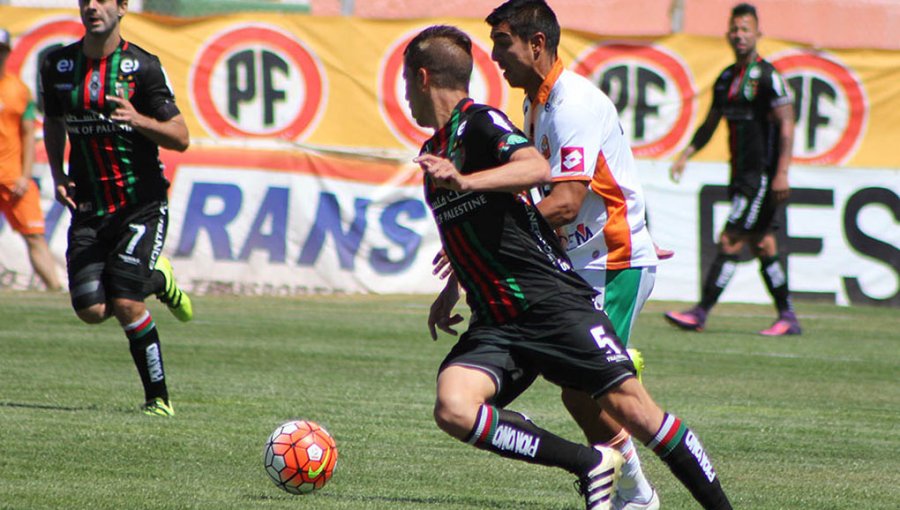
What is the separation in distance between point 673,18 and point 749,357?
23.3 feet

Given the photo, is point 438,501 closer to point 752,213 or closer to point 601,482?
point 601,482

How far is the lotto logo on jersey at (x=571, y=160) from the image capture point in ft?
18.8

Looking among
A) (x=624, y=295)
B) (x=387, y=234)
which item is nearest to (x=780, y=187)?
(x=387, y=234)

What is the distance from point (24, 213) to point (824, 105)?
9282 millimetres

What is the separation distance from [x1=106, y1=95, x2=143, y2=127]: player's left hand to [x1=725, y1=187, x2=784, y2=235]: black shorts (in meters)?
7.13

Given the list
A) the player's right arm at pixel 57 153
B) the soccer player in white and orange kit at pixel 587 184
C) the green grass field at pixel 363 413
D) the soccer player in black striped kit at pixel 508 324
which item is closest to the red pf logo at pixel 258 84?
the green grass field at pixel 363 413

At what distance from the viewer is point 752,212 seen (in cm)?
1334

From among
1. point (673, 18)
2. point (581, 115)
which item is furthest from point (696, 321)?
point (581, 115)

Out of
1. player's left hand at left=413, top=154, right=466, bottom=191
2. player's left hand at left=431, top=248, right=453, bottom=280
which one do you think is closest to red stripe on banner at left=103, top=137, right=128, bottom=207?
player's left hand at left=431, top=248, right=453, bottom=280

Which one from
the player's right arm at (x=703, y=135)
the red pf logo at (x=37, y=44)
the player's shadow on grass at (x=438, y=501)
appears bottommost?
the player's right arm at (x=703, y=135)

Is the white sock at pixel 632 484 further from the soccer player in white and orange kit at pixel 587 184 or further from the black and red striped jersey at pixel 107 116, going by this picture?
the black and red striped jersey at pixel 107 116

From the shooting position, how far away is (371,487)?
6.26 meters

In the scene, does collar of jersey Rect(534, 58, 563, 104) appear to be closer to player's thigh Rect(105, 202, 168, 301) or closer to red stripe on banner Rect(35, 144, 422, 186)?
player's thigh Rect(105, 202, 168, 301)

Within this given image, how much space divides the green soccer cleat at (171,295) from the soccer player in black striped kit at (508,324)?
3.43 meters
